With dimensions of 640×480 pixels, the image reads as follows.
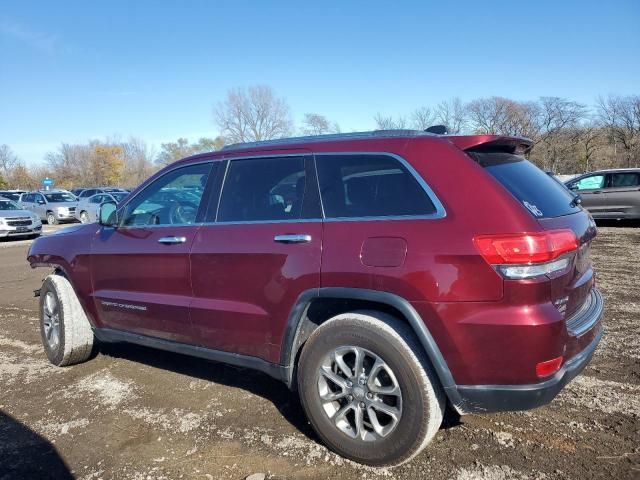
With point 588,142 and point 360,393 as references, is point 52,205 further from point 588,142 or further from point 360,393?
point 588,142

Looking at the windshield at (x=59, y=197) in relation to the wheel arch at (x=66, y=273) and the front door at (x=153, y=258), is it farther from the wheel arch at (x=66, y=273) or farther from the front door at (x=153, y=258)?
the front door at (x=153, y=258)

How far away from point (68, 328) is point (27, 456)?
59.5 inches

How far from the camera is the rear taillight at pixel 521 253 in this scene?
7.84 feet

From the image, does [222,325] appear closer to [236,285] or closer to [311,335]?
[236,285]

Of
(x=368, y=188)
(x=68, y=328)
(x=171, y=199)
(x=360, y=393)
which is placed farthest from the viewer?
(x=68, y=328)

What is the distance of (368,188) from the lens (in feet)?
9.57

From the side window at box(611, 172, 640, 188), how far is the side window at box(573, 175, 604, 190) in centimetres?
30

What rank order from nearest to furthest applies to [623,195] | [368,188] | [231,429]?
[368,188] → [231,429] → [623,195]

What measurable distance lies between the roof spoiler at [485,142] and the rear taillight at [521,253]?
590mm

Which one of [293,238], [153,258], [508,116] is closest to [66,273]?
[153,258]

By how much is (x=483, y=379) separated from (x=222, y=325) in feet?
5.56

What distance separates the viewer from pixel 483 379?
8.14 ft

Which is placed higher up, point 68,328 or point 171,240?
point 171,240

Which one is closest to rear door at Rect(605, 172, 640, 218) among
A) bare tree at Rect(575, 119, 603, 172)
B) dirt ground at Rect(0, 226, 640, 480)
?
dirt ground at Rect(0, 226, 640, 480)
